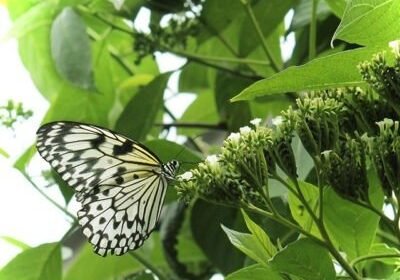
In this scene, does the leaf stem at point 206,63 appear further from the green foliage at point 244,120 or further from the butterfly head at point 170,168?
the butterfly head at point 170,168

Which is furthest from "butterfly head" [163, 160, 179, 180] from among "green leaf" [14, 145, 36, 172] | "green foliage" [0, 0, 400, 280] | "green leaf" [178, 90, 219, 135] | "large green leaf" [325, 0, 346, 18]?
"green leaf" [178, 90, 219, 135]

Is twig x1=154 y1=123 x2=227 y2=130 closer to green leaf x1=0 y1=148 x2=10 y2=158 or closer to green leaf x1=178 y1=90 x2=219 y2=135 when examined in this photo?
green leaf x1=178 y1=90 x2=219 y2=135

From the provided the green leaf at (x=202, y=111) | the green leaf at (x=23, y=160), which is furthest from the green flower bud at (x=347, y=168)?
the green leaf at (x=202, y=111)

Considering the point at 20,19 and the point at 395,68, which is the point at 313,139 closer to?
the point at 395,68

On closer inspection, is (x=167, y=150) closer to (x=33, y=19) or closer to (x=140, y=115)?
(x=140, y=115)

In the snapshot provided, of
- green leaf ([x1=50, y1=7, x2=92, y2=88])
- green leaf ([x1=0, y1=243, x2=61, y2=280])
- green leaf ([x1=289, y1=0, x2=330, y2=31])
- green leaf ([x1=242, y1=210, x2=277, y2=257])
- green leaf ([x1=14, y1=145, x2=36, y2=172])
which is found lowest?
green leaf ([x1=242, y1=210, x2=277, y2=257])

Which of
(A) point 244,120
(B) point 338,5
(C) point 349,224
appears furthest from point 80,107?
(C) point 349,224

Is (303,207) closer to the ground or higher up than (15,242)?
closer to the ground
